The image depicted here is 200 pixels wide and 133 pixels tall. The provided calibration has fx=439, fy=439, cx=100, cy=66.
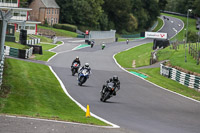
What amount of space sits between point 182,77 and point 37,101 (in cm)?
1991

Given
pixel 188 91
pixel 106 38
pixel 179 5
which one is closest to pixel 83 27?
pixel 106 38

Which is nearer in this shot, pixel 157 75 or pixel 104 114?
pixel 104 114

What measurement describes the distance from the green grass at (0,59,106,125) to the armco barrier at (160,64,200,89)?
12.2 metres

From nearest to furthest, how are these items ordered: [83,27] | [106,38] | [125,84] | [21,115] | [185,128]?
[21,115], [185,128], [125,84], [106,38], [83,27]

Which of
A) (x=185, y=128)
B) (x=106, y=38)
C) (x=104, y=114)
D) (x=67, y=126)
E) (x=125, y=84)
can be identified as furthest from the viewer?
(x=106, y=38)

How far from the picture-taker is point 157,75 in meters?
41.9

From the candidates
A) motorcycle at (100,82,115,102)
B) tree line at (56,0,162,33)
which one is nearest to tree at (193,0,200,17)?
tree line at (56,0,162,33)

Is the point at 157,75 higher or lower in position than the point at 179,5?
lower

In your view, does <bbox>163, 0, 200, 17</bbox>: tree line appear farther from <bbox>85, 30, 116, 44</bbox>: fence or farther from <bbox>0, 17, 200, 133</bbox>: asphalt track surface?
<bbox>0, 17, 200, 133</bbox>: asphalt track surface

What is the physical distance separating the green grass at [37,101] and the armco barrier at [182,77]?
12222 millimetres

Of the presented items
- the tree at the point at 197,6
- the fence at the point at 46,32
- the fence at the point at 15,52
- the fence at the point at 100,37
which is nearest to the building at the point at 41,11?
the fence at the point at 46,32

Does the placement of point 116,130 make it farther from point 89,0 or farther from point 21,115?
point 89,0

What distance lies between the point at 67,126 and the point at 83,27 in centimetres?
10691

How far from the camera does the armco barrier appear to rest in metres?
34.2
